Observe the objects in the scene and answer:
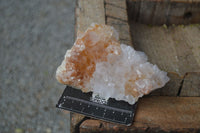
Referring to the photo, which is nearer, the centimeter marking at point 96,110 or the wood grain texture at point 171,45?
the centimeter marking at point 96,110

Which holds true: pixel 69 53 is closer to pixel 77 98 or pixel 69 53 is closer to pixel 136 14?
pixel 77 98

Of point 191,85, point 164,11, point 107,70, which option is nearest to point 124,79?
point 107,70

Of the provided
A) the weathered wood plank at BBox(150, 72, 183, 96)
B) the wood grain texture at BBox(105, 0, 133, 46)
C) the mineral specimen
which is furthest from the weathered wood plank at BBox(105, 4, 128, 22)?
the weathered wood plank at BBox(150, 72, 183, 96)

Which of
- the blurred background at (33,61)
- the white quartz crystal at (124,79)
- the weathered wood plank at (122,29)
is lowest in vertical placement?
the blurred background at (33,61)

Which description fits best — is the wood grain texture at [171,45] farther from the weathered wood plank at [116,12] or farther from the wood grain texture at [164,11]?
the weathered wood plank at [116,12]

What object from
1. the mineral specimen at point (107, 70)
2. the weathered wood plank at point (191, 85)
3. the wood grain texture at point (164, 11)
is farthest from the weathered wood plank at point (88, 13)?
the weathered wood plank at point (191, 85)
